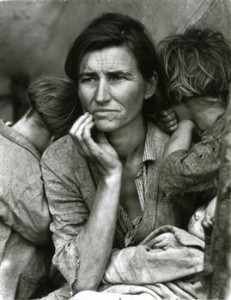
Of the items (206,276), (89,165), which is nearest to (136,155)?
(89,165)

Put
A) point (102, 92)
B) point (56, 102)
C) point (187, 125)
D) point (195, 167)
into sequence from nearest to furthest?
point (195, 167) < point (102, 92) < point (187, 125) < point (56, 102)

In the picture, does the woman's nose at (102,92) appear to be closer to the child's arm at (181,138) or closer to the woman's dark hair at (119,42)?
the woman's dark hair at (119,42)

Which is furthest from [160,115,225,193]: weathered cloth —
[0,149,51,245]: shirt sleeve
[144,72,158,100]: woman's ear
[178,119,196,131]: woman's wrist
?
[0,149,51,245]: shirt sleeve

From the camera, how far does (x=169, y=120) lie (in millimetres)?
2621

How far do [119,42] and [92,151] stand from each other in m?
0.35

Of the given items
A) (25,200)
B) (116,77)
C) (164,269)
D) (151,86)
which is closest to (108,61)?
(116,77)

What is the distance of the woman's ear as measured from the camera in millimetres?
2590

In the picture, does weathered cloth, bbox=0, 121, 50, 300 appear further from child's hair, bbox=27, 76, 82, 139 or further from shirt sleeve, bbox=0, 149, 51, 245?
child's hair, bbox=27, 76, 82, 139

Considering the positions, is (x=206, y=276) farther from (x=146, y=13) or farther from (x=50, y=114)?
(x=146, y=13)

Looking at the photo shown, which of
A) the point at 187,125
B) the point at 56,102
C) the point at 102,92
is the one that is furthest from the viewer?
the point at 56,102

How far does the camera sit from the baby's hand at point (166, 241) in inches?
93.4

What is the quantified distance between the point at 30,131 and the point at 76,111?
0.21 meters

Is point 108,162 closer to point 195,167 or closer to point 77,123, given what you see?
point 77,123

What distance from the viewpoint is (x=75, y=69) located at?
261cm
